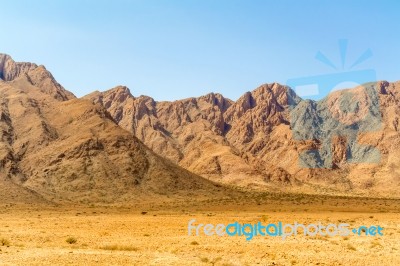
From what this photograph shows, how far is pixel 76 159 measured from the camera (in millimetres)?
100500

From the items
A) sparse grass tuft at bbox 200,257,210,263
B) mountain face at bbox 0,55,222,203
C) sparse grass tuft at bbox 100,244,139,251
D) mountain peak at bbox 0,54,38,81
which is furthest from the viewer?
mountain peak at bbox 0,54,38,81

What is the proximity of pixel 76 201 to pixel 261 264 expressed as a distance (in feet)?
223

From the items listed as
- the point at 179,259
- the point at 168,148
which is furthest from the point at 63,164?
the point at 168,148

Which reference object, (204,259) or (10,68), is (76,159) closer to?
(204,259)

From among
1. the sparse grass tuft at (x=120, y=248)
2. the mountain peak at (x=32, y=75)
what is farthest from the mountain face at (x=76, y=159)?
the sparse grass tuft at (x=120, y=248)

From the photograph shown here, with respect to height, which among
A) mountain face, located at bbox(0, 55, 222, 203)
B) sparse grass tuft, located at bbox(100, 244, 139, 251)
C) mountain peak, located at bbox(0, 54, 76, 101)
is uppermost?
mountain peak, located at bbox(0, 54, 76, 101)

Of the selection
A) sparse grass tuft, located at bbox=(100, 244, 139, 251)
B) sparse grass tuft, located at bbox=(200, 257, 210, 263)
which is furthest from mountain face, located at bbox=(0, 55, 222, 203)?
sparse grass tuft, located at bbox=(200, 257, 210, 263)

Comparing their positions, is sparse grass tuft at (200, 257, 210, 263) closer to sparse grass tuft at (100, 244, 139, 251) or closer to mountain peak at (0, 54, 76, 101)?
sparse grass tuft at (100, 244, 139, 251)

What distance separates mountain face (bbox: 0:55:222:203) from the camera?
299 ft

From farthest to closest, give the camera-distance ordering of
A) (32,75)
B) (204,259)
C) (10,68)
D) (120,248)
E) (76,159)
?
(10,68)
(32,75)
(76,159)
(120,248)
(204,259)

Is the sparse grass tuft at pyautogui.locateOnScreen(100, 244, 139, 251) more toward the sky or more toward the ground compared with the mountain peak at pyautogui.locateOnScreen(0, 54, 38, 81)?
more toward the ground

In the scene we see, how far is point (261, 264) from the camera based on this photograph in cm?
2150

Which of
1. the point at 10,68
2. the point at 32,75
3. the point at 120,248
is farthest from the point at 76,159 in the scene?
the point at 10,68

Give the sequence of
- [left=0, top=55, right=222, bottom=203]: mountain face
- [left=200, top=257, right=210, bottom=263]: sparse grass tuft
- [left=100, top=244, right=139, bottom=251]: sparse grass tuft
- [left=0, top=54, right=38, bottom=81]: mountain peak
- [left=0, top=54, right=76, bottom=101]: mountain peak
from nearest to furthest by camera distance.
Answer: [left=200, top=257, right=210, bottom=263]: sparse grass tuft < [left=100, top=244, right=139, bottom=251]: sparse grass tuft < [left=0, top=55, right=222, bottom=203]: mountain face < [left=0, top=54, right=76, bottom=101]: mountain peak < [left=0, top=54, right=38, bottom=81]: mountain peak
